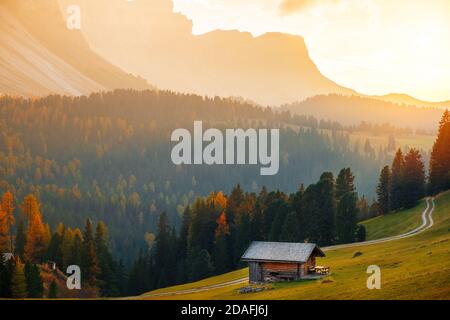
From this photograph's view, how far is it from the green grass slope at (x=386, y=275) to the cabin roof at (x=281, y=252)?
3851mm

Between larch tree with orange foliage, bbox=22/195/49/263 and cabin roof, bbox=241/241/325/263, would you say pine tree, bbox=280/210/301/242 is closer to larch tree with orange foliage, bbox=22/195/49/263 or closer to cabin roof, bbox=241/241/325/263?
cabin roof, bbox=241/241/325/263

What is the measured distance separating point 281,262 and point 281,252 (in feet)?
6.21

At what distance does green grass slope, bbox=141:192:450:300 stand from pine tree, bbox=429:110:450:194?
2546cm

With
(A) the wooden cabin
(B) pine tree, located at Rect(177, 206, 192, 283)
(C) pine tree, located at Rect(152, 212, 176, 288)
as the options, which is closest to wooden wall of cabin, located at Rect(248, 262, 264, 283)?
(A) the wooden cabin

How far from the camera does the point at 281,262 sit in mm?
82500

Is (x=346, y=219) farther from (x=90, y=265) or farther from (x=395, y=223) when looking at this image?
(x=90, y=265)

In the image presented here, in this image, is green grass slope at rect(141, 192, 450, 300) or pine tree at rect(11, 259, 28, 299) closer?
green grass slope at rect(141, 192, 450, 300)

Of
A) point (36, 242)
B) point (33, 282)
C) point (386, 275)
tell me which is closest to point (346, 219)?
point (386, 275)

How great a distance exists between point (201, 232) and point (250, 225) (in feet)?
39.6

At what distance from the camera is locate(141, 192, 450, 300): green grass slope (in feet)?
189

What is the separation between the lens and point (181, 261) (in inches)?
5207

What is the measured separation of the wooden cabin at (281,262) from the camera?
3219 inches
